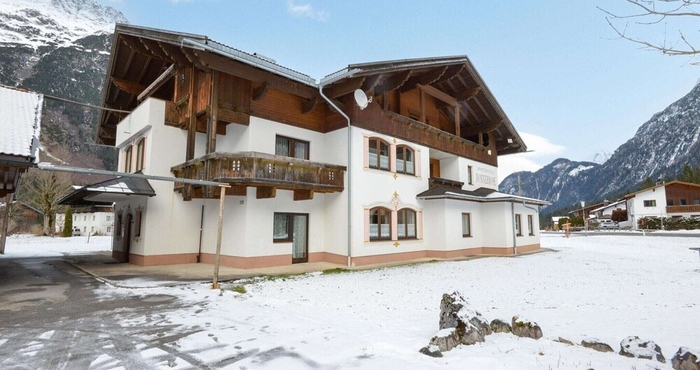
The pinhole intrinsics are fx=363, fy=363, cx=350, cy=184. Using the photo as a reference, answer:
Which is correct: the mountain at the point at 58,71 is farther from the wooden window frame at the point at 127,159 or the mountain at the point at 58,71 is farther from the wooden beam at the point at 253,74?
the wooden beam at the point at 253,74

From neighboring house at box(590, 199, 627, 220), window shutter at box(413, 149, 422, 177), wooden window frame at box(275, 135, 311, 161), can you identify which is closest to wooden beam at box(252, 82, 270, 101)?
wooden window frame at box(275, 135, 311, 161)

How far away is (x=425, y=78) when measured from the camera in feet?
58.8

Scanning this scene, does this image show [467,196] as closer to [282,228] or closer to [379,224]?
[379,224]

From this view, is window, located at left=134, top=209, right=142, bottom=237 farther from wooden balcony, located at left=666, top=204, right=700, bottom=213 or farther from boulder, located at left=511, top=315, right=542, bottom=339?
wooden balcony, located at left=666, top=204, right=700, bottom=213

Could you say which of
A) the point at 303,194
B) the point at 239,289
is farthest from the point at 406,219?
the point at 239,289

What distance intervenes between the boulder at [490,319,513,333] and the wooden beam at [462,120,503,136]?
19.5 metres

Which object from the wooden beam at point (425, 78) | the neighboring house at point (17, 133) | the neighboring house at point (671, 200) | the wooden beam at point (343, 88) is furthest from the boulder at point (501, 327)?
the neighboring house at point (671, 200)

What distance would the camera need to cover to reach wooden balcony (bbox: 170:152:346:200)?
11492 mm

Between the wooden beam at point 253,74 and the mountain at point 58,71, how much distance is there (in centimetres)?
7789

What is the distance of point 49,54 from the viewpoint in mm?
124188

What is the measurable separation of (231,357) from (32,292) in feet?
24.7

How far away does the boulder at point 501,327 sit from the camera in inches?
199

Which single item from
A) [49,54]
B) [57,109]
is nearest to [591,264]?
[57,109]

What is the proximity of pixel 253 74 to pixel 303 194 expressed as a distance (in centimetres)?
478
